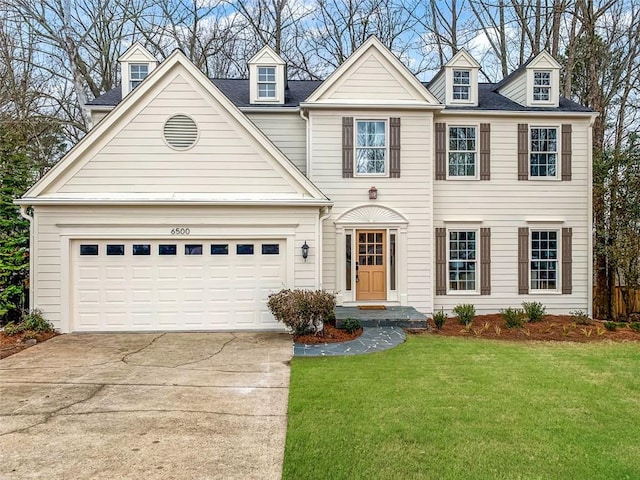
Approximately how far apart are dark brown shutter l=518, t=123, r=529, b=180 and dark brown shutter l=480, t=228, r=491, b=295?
193 cm

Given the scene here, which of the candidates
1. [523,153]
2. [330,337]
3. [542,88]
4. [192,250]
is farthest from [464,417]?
[542,88]

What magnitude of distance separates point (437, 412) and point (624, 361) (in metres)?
4.76

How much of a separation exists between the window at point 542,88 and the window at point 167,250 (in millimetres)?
11288

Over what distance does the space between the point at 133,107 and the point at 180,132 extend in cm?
116

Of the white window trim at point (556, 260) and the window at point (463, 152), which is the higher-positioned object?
the window at point (463, 152)

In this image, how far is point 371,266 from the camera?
39.1 feet

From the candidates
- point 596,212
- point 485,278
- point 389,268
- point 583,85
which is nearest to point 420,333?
point 389,268

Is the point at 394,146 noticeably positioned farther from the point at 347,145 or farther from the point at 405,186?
the point at 347,145

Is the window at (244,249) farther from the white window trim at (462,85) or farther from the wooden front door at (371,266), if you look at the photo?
the white window trim at (462,85)

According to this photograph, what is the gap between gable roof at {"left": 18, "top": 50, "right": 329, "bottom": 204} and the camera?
9.45 m

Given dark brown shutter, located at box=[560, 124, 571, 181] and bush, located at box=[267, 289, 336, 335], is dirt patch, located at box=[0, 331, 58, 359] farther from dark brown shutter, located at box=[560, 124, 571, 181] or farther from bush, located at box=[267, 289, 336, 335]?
dark brown shutter, located at box=[560, 124, 571, 181]

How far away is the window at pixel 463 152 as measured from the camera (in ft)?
40.5

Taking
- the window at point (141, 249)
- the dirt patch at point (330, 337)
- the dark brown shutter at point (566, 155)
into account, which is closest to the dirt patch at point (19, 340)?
the window at point (141, 249)

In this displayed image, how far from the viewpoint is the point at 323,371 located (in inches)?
264
